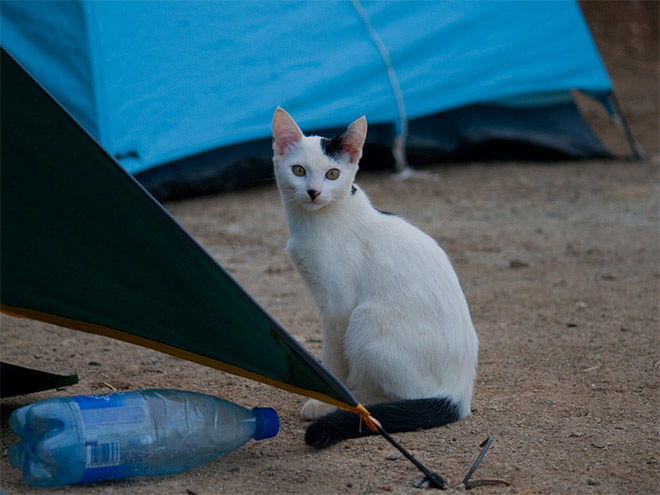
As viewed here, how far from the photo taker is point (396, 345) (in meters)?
2.29

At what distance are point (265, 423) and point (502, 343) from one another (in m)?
1.29

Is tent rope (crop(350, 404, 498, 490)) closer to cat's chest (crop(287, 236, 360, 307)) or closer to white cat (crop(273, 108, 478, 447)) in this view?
white cat (crop(273, 108, 478, 447))

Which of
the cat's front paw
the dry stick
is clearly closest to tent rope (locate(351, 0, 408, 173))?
the cat's front paw

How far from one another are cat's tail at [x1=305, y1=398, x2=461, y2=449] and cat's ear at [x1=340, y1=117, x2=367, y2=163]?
0.72 m

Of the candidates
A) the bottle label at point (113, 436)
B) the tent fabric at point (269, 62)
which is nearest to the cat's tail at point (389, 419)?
the bottle label at point (113, 436)

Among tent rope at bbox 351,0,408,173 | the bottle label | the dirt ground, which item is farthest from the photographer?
tent rope at bbox 351,0,408,173

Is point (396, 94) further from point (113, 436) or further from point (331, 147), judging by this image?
point (113, 436)

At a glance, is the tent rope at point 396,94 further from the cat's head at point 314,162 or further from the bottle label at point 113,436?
the bottle label at point 113,436

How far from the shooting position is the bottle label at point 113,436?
1.94 m

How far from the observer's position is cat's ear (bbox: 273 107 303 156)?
2.38 metres

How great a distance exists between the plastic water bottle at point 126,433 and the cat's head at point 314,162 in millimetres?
628

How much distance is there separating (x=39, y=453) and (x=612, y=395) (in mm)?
1724

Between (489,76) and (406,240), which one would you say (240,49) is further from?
(406,240)

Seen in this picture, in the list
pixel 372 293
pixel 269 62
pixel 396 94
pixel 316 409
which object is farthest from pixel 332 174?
pixel 396 94
